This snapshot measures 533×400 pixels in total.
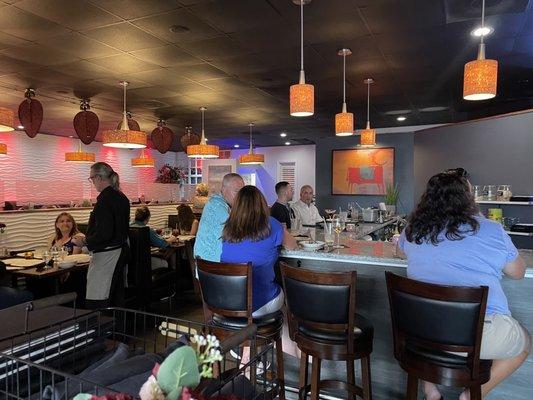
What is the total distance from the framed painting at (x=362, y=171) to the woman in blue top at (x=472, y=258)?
610 centimetres

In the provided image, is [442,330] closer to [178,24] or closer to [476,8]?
[476,8]

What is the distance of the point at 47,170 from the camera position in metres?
9.95

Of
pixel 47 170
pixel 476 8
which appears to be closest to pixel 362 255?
pixel 476 8

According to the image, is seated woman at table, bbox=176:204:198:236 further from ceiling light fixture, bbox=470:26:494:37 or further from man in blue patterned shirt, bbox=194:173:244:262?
ceiling light fixture, bbox=470:26:494:37

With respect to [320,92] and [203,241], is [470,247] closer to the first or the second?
[203,241]

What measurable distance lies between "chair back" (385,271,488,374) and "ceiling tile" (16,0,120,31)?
2.99 m

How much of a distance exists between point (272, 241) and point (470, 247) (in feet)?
3.60

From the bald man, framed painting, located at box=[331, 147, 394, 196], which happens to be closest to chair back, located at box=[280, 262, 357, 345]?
the bald man

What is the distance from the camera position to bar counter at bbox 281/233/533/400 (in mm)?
2154

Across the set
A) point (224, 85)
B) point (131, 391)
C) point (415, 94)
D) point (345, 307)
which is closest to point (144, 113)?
point (224, 85)

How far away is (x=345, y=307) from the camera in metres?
1.88

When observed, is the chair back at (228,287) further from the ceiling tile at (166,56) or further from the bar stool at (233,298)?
the ceiling tile at (166,56)

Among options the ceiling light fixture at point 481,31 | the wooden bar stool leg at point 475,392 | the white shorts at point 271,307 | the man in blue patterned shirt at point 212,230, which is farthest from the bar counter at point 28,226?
the ceiling light fixture at point 481,31

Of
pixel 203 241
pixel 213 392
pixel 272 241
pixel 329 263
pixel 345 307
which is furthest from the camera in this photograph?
pixel 203 241
